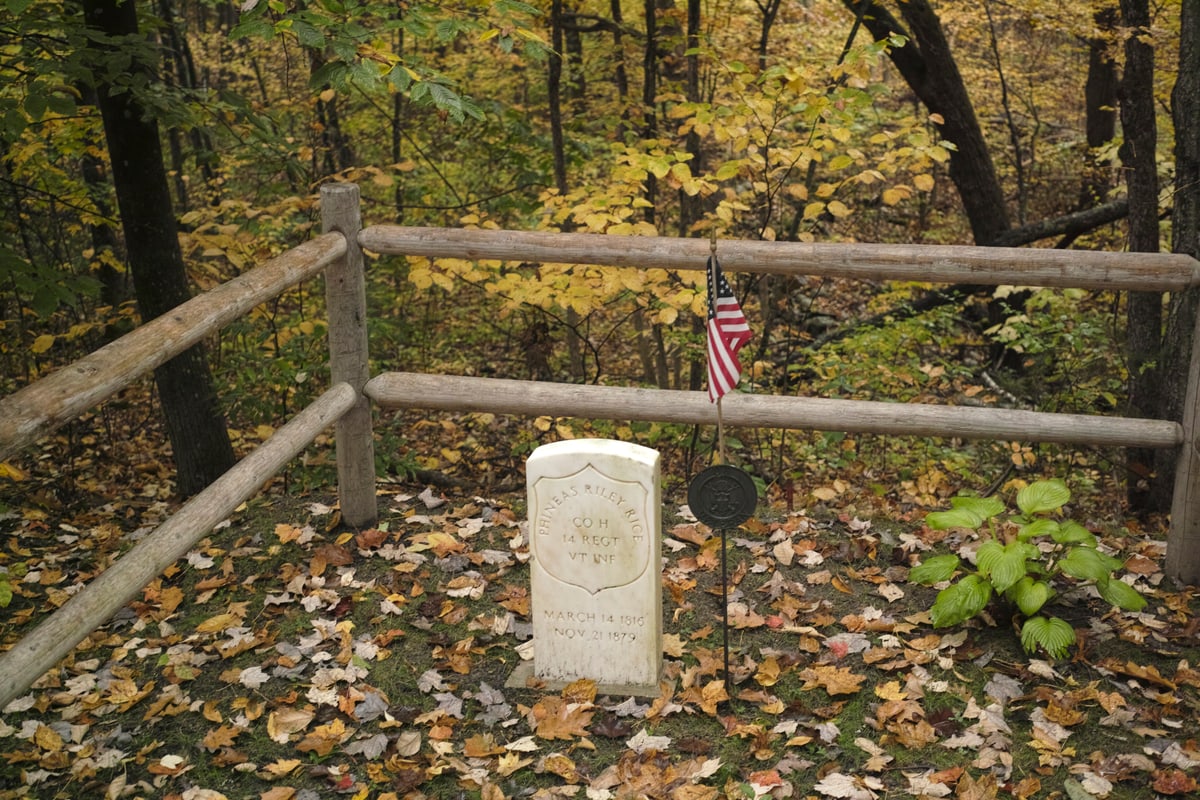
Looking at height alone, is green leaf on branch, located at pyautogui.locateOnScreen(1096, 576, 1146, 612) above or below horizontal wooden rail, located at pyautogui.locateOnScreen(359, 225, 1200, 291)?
below

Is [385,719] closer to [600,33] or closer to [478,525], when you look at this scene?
[478,525]

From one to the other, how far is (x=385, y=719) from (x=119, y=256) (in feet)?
23.9

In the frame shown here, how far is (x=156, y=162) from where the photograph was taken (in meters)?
5.61

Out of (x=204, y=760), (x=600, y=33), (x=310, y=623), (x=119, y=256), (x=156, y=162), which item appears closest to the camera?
(x=204, y=760)

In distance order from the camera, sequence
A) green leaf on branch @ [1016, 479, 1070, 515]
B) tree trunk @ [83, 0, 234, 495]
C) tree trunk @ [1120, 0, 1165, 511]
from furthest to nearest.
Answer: tree trunk @ [1120, 0, 1165, 511] < tree trunk @ [83, 0, 234, 495] < green leaf on branch @ [1016, 479, 1070, 515]

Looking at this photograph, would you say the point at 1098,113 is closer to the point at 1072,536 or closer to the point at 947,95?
the point at 947,95

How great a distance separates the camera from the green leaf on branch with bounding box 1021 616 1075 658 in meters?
3.73

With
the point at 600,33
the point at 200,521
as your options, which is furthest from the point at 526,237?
the point at 600,33

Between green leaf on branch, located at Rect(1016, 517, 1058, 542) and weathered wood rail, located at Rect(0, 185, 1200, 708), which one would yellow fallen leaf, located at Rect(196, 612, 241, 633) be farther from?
green leaf on branch, located at Rect(1016, 517, 1058, 542)

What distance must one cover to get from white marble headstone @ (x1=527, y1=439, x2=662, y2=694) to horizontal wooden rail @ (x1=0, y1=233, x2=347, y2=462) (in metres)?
1.23

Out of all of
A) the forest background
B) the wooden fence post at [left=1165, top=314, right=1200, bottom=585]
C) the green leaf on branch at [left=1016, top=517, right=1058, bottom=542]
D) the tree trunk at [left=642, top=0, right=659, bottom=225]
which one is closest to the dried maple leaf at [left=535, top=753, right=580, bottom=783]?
the green leaf on branch at [left=1016, top=517, right=1058, bottom=542]

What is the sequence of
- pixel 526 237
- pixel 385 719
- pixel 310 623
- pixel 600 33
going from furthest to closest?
1. pixel 600 33
2. pixel 526 237
3. pixel 310 623
4. pixel 385 719

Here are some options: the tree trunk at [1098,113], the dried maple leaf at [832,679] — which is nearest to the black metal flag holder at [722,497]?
the dried maple leaf at [832,679]

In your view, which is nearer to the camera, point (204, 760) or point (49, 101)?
point (204, 760)
